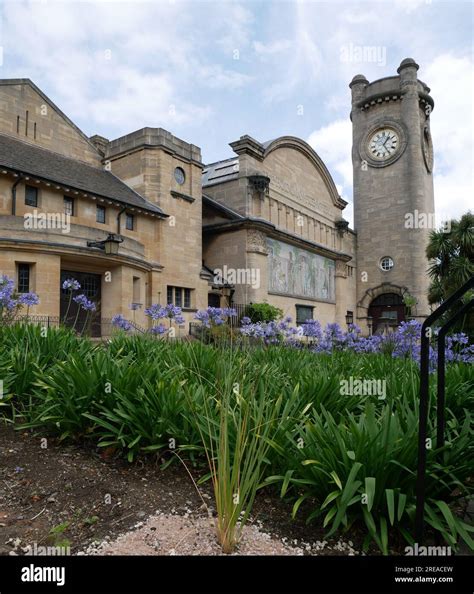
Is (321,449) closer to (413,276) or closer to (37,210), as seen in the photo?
(37,210)

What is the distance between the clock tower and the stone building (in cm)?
11

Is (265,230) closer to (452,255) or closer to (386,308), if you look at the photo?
(452,255)

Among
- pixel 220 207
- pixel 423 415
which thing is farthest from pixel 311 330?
pixel 220 207

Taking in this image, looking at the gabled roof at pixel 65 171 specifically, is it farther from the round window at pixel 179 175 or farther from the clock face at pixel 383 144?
the clock face at pixel 383 144

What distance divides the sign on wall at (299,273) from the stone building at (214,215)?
0.12 metres

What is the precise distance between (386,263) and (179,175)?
74.2 feet

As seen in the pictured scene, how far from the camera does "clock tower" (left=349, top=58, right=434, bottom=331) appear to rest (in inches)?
1437

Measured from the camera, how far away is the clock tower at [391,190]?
1437 inches

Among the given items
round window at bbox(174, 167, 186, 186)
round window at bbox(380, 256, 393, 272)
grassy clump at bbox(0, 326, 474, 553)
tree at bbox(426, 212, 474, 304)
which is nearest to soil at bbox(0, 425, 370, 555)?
grassy clump at bbox(0, 326, 474, 553)

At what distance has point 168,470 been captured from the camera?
3.44 m

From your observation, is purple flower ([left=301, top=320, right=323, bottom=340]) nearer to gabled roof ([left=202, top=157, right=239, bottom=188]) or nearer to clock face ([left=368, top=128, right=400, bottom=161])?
gabled roof ([left=202, top=157, right=239, bottom=188])

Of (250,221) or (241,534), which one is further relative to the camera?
(250,221)
